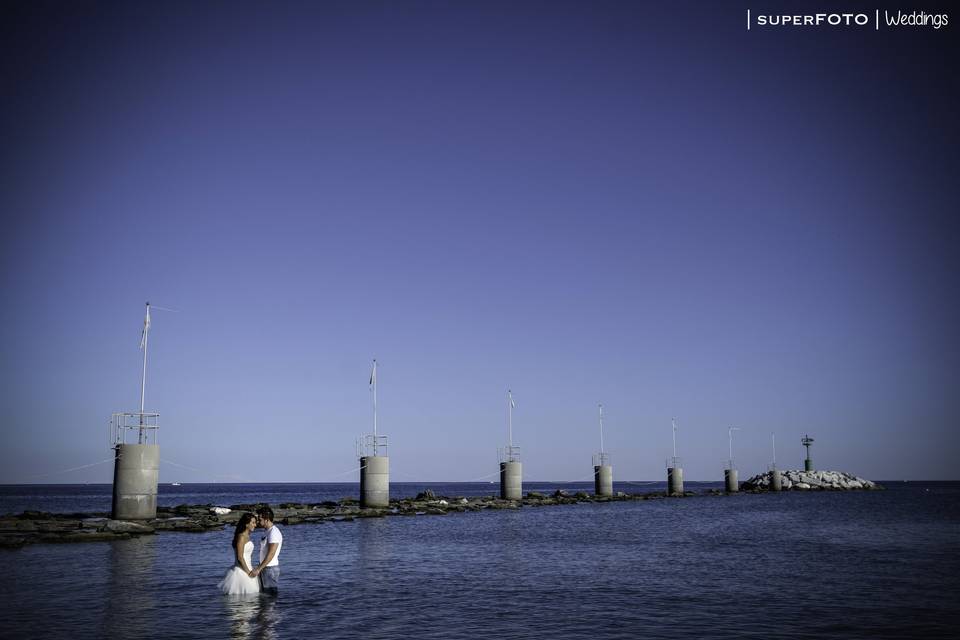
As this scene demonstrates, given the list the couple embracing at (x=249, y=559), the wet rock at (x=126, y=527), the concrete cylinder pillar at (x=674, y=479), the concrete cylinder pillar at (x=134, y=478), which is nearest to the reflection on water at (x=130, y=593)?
the couple embracing at (x=249, y=559)

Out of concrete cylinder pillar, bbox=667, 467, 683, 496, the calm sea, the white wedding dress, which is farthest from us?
concrete cylinder pillar, bbox=667, 467, 683, 496

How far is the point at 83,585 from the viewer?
24.6m

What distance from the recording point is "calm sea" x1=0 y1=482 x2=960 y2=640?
18.6 meters

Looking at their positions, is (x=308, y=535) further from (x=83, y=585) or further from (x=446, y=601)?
(x=446, y=601)

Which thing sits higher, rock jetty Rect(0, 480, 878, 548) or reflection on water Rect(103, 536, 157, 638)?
reflection on water Rect(103, 536, 157, 638)

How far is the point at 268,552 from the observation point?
21.0 metres

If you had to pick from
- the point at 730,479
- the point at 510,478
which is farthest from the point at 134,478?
the point at 730,479

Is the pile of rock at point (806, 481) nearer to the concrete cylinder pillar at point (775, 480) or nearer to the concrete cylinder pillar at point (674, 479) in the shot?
the concrete cylinder pillar at point (775, 480)

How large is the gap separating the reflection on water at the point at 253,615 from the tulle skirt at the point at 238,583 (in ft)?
0.58

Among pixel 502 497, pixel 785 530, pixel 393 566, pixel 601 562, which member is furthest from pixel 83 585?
pixel 502 497

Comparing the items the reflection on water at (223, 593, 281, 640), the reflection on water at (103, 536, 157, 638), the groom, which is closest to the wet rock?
the reflection on water at (103, 536, 157, 638)

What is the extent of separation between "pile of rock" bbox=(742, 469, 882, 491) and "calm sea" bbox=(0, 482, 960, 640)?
412 ft

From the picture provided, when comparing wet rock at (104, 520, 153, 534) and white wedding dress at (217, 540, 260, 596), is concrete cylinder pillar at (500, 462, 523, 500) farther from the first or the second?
white wedding dress at (217, 540, 260, 596)

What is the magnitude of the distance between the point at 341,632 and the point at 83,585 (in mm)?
11945
